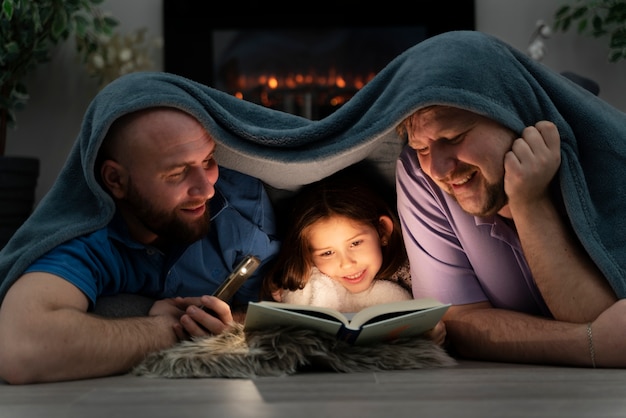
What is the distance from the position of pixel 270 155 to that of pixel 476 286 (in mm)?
477

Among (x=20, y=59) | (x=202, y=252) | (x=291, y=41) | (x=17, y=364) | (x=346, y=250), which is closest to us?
(x=17, y=364)

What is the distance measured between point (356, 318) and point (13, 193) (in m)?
2.42

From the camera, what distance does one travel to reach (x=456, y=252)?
60.0 inches

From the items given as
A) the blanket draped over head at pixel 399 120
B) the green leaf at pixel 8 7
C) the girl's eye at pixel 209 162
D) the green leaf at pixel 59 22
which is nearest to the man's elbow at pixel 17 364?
the blanket draped over head at pixel 399 120

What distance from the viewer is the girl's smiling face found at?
1.72m

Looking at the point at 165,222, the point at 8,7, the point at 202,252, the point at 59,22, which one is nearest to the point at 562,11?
the point at 59,22

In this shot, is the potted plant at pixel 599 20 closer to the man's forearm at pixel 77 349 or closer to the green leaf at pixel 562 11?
the green leaf at pixel 562 11

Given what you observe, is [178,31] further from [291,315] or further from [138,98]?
[291,315]

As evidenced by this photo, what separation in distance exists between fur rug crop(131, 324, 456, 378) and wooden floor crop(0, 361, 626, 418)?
0.02 meters

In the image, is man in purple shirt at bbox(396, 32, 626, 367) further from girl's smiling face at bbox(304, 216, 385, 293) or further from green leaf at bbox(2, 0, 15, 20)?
green leaf at bbox(2, 0, 15, 20)

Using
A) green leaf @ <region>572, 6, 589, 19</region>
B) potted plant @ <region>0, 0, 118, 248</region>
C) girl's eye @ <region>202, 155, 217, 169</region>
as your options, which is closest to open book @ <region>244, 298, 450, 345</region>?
girl's eye @ <region>202, 155, 217, 169</region>

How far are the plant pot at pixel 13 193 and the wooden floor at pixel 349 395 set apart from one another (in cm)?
217

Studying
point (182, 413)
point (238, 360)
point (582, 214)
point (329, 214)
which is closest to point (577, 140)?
point (582, 214)

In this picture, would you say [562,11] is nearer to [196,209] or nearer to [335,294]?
[335,294]
